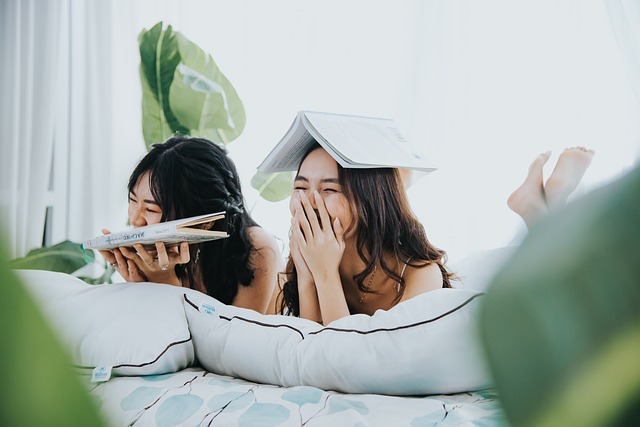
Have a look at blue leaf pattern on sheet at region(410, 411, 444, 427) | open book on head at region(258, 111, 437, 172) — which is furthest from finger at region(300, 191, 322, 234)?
blue leaf pattern on sheet at region(410, 411, 444, 427)

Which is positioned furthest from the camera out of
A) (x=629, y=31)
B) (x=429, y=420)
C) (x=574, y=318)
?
(x=629, y=31)

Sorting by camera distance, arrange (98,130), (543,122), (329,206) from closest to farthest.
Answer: (329,206) < (543,122) < (98,130)

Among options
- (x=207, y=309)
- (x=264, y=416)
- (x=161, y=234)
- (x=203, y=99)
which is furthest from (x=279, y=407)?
(x=203, y=99)

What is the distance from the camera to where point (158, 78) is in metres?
2.41

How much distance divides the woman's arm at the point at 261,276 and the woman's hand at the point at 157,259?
0.87 feet

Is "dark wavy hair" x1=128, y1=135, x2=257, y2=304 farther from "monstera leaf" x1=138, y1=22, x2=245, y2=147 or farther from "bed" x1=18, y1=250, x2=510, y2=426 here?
Result: "monstera leaf" x1=138, y1=22, x2=245, y2=147

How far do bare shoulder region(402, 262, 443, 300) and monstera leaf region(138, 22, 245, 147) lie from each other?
1.35 metres

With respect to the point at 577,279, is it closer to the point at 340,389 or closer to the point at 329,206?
the point at 340,389

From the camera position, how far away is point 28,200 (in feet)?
8.41

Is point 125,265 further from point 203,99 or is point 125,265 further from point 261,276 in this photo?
point 203,99

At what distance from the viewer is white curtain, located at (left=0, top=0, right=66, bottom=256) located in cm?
254

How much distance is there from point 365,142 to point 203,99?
4.02 feet

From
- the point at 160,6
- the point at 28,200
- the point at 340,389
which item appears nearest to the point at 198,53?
the point at 160,6

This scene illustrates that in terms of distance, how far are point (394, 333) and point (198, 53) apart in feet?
6.25
